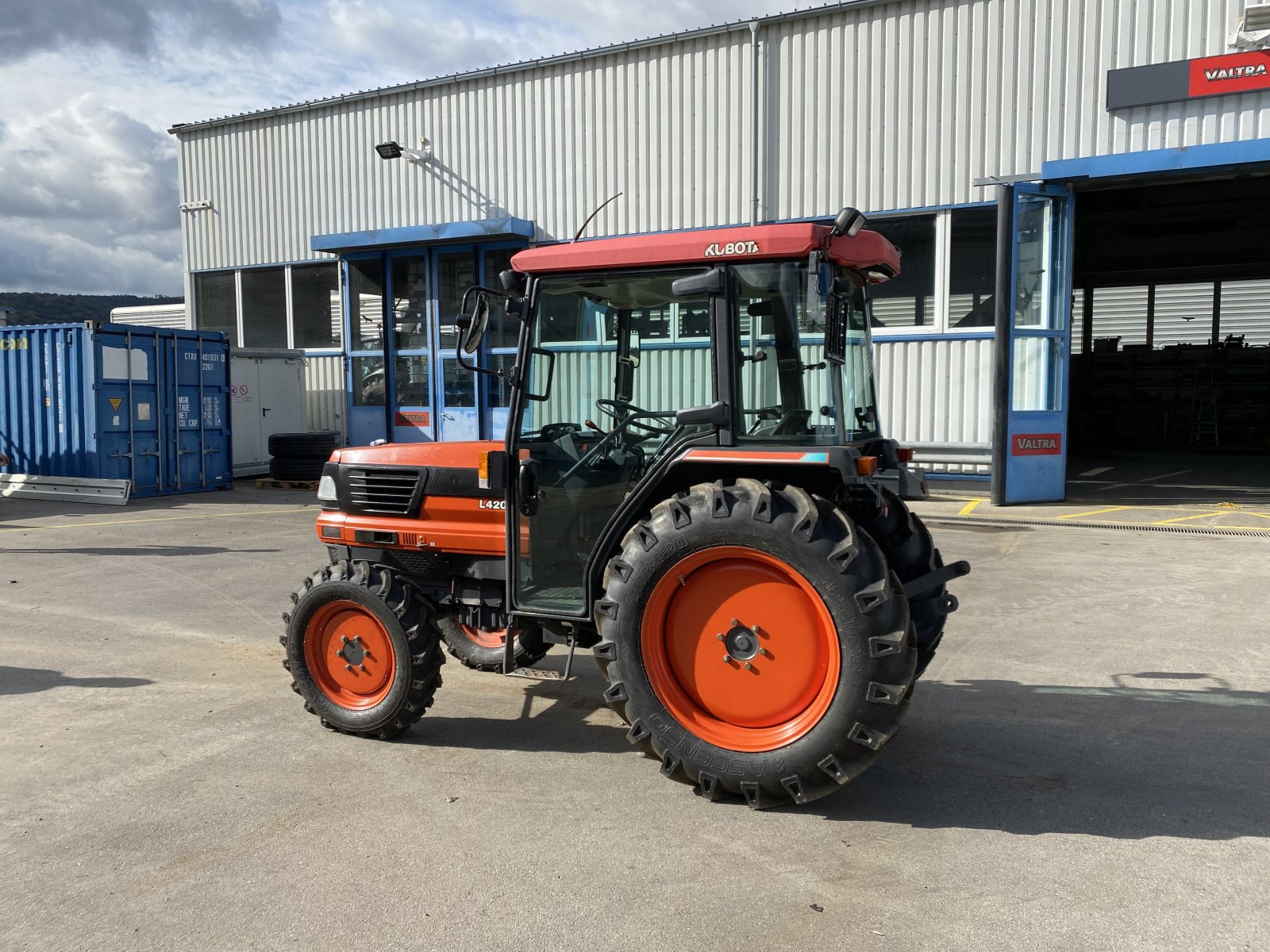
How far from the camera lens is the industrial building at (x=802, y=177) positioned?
12039 mm

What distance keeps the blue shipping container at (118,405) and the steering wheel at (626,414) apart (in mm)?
11762

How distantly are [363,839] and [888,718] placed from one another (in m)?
2.00

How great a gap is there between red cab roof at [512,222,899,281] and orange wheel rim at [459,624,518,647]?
232 cm

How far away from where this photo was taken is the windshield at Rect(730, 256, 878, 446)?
4.01m

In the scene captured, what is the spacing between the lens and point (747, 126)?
14156mm

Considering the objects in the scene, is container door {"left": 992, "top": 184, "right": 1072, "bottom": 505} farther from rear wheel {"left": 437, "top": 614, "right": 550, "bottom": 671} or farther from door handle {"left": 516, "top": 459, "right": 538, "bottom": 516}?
door handle {"left": 516, "top": 459, "right": 538, "bottom": 516}

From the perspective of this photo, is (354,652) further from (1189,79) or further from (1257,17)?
(1257,17)

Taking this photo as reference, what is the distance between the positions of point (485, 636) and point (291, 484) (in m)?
10.5

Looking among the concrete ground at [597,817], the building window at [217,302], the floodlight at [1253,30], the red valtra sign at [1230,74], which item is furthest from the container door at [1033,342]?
the building window at [217,302]

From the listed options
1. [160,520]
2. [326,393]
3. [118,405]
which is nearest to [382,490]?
[160,520]

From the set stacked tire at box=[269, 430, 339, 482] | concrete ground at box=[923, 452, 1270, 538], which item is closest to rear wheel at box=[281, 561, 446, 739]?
concrete ground at box=[923, 452, 1270, 538]

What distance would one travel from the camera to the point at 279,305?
1883 cm

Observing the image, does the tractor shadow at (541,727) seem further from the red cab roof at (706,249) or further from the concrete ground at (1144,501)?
the concrete ground at (1144,501)

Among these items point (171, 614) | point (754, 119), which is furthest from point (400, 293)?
point (171, 614)
